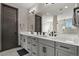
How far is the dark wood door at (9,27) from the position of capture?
10.8 feet

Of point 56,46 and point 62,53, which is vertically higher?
point 56,46

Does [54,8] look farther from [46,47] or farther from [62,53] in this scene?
[62,53]

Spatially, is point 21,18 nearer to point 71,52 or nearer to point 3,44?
point 3,44

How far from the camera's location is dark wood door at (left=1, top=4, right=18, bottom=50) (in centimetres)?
330

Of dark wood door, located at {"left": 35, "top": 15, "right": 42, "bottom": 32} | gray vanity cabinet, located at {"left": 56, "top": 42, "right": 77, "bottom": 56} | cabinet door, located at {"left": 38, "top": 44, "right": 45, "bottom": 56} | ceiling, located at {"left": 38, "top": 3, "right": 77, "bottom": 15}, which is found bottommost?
cabinet door, located at {"left": 38, "top": 44, "right": 45, "bottom": 56}

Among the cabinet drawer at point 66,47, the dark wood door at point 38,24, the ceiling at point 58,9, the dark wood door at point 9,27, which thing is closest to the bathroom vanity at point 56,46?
the cabinet drawer at point 66,47

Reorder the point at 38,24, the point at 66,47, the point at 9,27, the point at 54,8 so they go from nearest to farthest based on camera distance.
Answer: the point at 66,47 < the point at 54,8 < the point at 38,24 < the point at 9,27

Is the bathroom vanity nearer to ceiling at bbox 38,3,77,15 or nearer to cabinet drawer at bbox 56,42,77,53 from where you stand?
cabinet drawer at bbox 56,42,77,53

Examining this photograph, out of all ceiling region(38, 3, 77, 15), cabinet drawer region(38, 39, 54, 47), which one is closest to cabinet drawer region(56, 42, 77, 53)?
cabinet drawer region(38, 39, 54, 47)

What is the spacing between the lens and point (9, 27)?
348 centimetres

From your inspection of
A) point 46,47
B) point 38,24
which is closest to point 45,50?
point 46,47

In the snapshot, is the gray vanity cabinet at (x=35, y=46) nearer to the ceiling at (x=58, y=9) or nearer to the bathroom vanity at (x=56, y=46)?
the bathroom vanity at (x=56, y=46)

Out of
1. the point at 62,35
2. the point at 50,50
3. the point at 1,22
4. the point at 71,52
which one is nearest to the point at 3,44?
the point at 1,22

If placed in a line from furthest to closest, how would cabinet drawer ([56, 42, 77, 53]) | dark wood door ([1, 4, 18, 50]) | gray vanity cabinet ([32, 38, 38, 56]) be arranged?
dark wood door ([1, 4, 18, 50]) → gray vanity cabinet ([32, 38, 38, 56]) → cabinet drawer ([56, 42, 77, 53])
